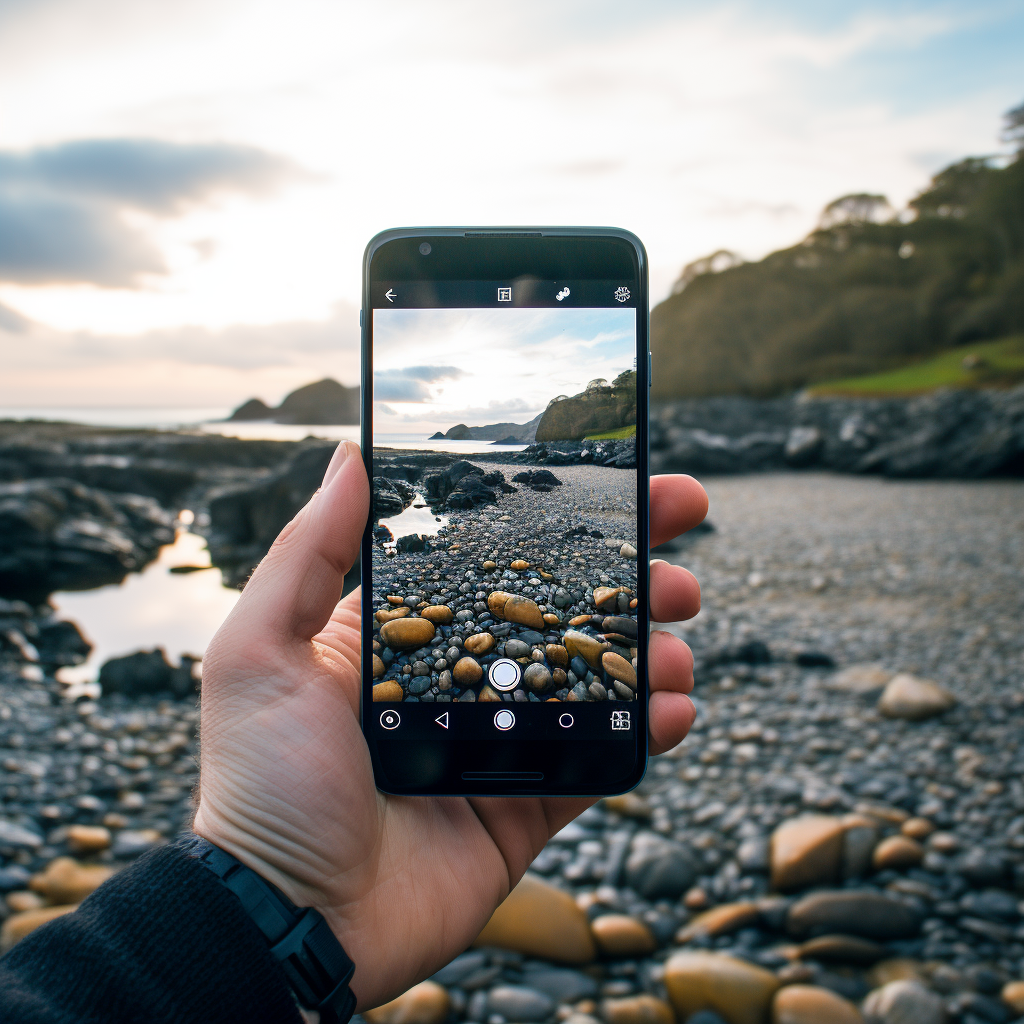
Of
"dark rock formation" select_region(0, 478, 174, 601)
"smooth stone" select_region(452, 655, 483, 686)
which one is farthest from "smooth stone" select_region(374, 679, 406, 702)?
"dark rock formation" select_region(0, 478, 174, 601)

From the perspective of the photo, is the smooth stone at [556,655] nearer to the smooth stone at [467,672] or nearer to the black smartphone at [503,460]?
the black smartphone at [503,460]

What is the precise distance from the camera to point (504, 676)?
5.83 feet

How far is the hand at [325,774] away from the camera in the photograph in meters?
1.62

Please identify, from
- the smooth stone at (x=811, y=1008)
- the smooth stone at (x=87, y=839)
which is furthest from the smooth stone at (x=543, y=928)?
the smooth stone at (x=87, y=839)

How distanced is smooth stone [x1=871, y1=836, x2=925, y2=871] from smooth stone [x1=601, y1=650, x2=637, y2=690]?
247 cm

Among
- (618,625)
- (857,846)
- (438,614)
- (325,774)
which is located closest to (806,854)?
(857,846)

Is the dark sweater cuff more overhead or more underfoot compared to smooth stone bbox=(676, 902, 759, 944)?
more overhead

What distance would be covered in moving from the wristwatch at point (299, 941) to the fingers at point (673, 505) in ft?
4.15

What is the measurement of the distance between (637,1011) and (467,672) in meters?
1.86

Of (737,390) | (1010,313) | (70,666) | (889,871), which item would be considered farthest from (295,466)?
(1010,313)

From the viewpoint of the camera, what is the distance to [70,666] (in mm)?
6695

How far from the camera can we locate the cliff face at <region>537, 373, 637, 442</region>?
1844 millimetres

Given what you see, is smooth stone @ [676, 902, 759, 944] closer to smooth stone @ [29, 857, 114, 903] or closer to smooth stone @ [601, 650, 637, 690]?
smooth stone @ [601, 650, 637, 690]

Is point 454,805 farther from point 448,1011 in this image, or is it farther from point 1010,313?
point 1010,313
